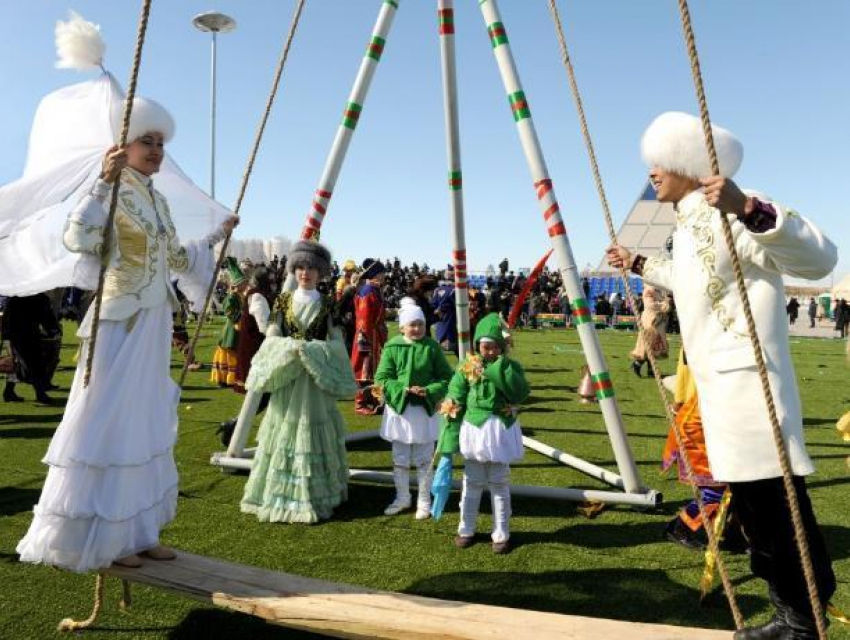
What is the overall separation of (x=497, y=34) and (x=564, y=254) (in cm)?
161

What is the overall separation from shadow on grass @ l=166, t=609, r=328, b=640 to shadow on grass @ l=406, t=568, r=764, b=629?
0.69 metres

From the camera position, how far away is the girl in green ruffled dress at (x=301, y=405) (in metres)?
4.71

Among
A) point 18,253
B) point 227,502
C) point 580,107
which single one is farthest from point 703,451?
point 18,253

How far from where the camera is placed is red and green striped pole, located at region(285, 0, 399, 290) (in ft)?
16.5

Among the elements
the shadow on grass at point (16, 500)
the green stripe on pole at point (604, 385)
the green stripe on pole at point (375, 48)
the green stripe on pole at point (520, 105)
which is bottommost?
the shadow on grass at point (16, 500)

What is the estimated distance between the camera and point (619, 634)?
2.35 m

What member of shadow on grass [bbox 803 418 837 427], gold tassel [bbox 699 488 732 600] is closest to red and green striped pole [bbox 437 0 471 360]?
gold tassel [bbox 699 488 732 600]

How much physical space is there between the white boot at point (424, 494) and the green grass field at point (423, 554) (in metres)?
0.11

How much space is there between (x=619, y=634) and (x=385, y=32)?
430 cm

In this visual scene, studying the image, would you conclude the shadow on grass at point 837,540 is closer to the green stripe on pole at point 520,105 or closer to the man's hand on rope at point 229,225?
the green stripe on pole at point 520,105

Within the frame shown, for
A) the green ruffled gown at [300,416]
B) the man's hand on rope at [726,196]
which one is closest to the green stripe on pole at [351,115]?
the green ruffled gown at [300,416]

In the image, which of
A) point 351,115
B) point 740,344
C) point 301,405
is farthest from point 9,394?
point 740,344

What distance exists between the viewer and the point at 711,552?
339 cm

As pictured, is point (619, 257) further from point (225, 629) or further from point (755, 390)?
point (225, 629)
